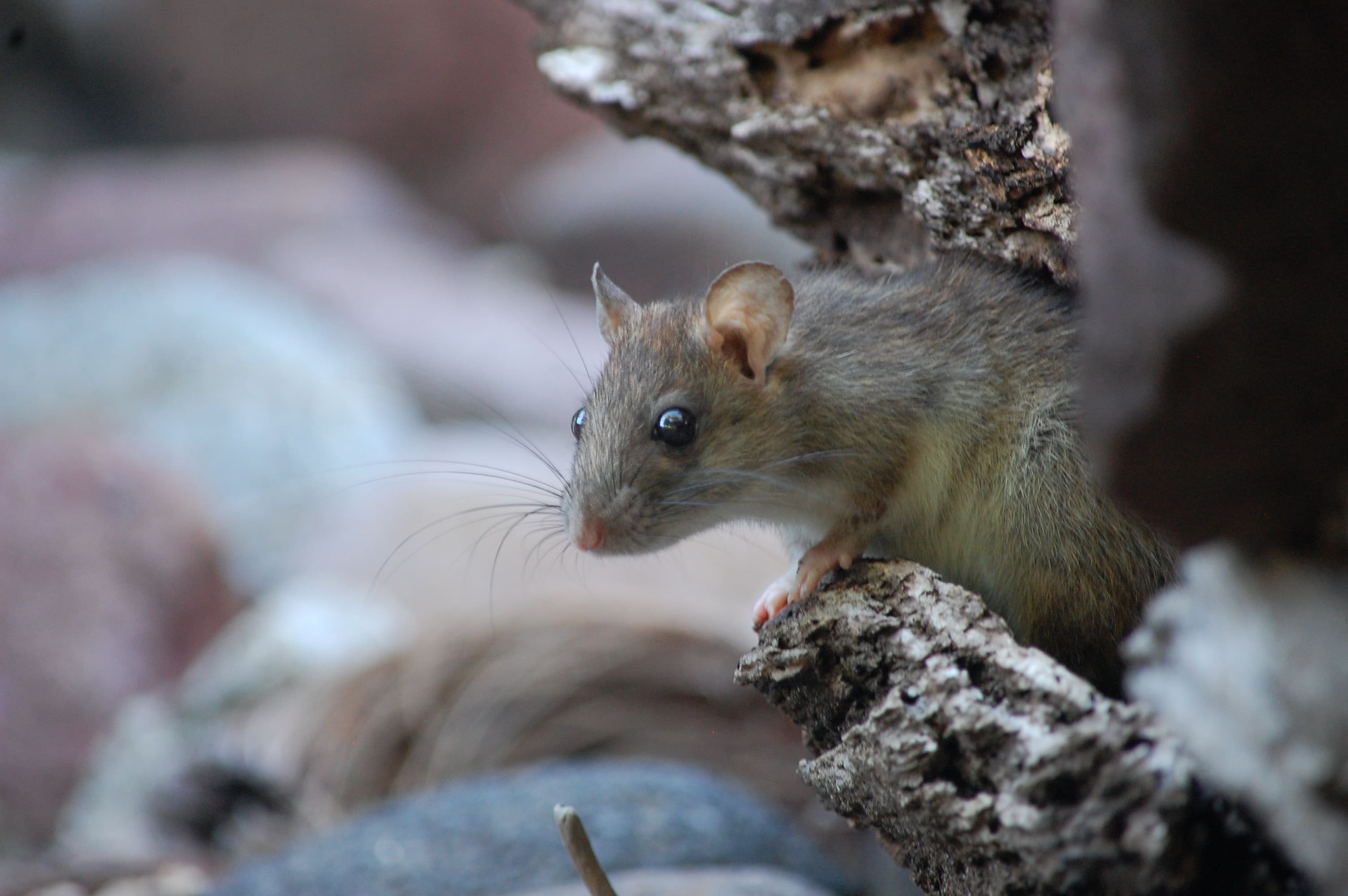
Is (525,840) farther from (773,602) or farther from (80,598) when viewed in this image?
(80,598)

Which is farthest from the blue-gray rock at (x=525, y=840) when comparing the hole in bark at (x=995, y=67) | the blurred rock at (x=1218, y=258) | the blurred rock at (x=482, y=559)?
the blurred rock at (x=1218, y=258)

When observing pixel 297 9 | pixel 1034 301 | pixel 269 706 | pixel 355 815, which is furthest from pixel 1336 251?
pixel 297 9

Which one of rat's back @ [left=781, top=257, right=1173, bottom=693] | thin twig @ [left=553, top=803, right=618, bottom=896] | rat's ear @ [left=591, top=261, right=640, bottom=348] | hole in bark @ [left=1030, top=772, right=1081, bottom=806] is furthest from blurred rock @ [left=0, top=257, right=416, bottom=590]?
hole in bark @ [left=1030, top=772, right=1081, bottom=806]

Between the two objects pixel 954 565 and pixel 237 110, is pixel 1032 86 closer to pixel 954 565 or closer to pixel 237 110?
pixel 954 565

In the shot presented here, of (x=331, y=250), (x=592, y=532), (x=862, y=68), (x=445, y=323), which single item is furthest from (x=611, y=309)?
(x=331, y=250)

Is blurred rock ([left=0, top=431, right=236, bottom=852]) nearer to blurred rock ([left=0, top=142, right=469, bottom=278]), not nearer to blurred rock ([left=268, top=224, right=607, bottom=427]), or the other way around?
blurred rock ([left=268, top=224, right=607, bottom=427])
